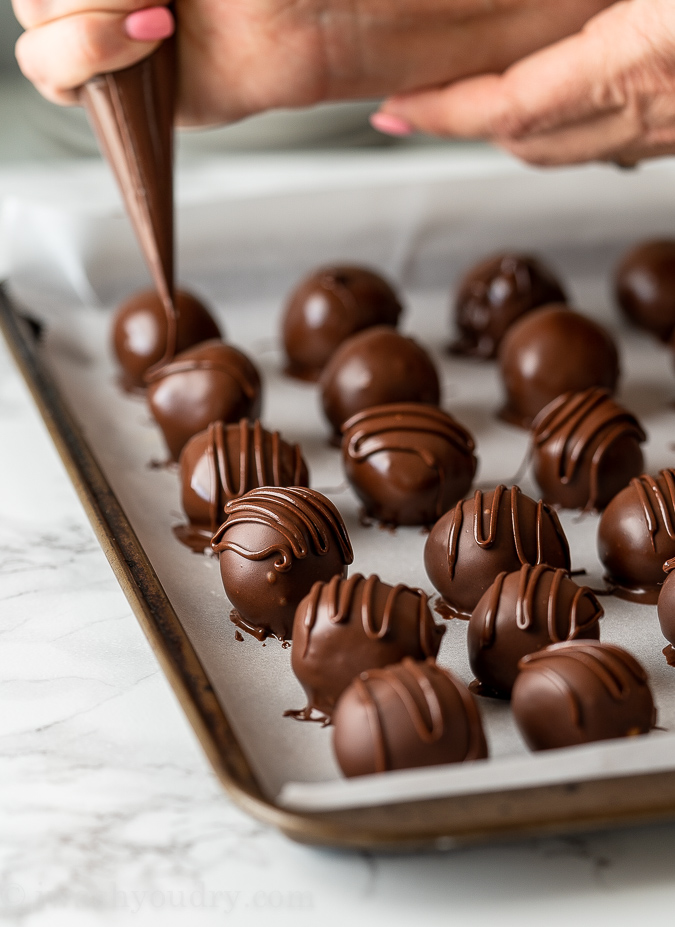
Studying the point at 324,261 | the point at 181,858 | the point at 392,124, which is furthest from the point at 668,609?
the point at 324,261

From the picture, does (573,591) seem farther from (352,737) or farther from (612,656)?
(352,737)

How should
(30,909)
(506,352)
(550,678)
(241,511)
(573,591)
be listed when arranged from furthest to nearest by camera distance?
(506,352)
(241,511)
(573,591)
(550,678)
(30,909)

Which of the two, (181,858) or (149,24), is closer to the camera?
(181,858)

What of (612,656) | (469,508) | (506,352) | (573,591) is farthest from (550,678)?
(506,352)

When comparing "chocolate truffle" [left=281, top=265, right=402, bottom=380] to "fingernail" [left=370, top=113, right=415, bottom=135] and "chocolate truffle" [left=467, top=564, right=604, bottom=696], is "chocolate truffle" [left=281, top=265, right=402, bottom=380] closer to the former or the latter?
"fingernail" [left=370, top=113, right=415, bottom=135]

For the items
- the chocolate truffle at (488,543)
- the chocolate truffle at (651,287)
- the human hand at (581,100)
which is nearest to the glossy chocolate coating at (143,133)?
the human hand at (581,100)

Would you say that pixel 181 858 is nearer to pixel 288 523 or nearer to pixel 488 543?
pixel 288 523

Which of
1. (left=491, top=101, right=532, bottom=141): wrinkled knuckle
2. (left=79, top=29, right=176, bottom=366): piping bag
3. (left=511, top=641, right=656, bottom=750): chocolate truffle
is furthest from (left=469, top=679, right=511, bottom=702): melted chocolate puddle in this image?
(left=491, top=101, right=532, bottom=141): wrinkled knuckle
